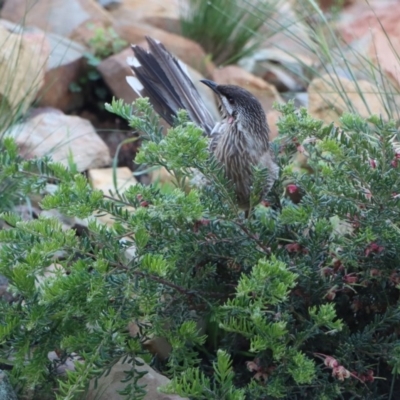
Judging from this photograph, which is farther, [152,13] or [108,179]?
[152,13]

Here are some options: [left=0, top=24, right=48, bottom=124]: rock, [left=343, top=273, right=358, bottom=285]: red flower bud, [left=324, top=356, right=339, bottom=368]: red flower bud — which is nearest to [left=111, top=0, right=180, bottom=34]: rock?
[left=0, top=24, right=48, bottom=124]: rock

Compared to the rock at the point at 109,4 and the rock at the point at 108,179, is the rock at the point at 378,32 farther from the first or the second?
the rock at the point at 109,4

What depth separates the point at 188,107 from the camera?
4.44 m

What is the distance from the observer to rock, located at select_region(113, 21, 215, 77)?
22.0 ft

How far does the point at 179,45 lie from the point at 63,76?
1.06 m

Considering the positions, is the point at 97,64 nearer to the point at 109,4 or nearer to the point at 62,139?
the point at 62,139

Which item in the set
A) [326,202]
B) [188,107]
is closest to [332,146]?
[326,202]

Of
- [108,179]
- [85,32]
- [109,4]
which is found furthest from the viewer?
[109,4]

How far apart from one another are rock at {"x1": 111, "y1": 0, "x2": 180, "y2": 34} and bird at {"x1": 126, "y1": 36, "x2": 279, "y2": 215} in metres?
2.98

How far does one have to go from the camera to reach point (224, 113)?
4.24 meters

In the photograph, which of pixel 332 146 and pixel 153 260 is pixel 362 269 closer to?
pixel 332 146

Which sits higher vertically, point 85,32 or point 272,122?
point 272,122

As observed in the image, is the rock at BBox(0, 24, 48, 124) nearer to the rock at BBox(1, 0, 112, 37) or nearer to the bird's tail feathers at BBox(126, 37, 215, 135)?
the bird's tail feathers at BBox(126, 37, 215, 135)

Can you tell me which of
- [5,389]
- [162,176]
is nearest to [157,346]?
[5,389]
